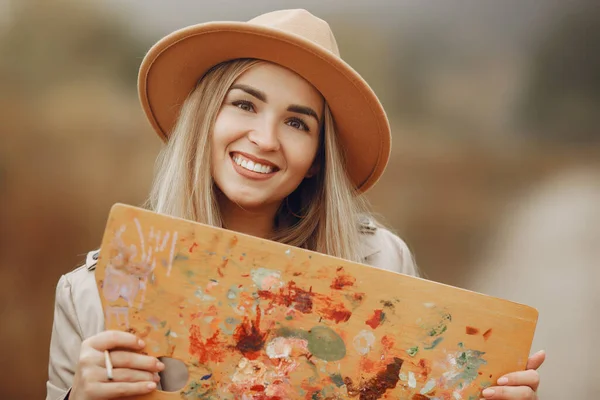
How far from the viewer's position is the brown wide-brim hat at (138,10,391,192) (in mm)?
1025

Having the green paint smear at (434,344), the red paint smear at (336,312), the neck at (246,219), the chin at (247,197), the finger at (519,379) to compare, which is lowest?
the finger at (519,379)

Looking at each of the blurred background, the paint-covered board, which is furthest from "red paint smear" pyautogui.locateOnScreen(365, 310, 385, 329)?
the blurred background

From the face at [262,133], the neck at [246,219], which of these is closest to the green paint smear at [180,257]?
the face at [262,133]

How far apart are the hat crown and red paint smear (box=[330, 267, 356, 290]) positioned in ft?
1.45

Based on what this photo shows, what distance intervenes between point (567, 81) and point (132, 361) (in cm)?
159

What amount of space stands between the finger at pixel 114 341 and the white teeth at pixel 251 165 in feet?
1.28

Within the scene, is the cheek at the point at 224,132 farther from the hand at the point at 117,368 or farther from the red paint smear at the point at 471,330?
the red paint smear at the point at 471,330

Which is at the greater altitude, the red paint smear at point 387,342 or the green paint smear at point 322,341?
the red paint smear at point 387,342

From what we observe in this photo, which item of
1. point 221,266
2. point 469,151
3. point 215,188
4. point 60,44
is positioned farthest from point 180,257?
point 469,151

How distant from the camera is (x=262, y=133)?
3.43 ft

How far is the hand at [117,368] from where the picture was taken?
801 millimetres

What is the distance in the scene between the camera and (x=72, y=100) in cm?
166

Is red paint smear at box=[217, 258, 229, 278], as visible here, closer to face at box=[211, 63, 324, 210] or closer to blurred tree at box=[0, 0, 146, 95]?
face at box=[211, 63, 324, 210]

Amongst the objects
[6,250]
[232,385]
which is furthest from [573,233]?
[6,250]
